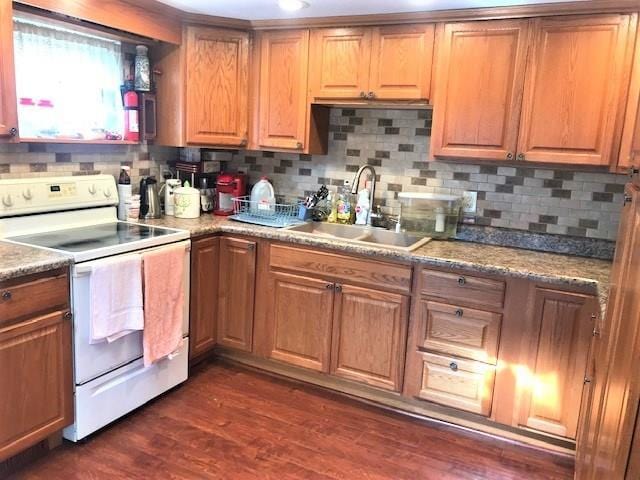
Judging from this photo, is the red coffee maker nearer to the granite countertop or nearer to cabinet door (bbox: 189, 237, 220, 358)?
the granite countertop

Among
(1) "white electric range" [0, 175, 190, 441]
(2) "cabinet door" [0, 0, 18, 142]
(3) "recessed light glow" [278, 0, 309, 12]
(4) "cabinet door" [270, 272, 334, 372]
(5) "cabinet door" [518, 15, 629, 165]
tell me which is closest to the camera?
(2) "cabinet door" [0, 0, 18, 142]

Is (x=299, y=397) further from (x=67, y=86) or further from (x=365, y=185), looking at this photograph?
→ (x=67, y=86)

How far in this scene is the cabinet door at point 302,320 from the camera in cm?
284

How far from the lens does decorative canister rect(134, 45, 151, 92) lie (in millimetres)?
3016

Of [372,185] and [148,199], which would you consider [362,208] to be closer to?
[372,185]

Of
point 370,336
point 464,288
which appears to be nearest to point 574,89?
point 464,288

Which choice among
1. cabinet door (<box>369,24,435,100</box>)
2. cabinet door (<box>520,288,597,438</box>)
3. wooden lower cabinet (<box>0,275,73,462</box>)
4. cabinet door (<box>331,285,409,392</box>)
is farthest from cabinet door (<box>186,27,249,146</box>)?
cabinet door (<box>520,288,597,438</box>)

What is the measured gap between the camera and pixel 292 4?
104 inches

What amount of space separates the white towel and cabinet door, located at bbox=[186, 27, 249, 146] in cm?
108

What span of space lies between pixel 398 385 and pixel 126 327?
4.58ft

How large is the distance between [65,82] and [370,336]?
2.11 m

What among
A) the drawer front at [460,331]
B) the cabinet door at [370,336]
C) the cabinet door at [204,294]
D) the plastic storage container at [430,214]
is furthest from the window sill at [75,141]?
the drawer front at [460,331]

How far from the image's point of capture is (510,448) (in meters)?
2.49

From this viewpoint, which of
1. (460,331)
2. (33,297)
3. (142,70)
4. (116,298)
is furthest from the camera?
(142,70)
